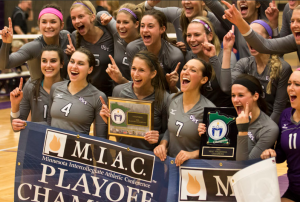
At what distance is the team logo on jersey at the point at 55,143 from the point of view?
4.06 meters

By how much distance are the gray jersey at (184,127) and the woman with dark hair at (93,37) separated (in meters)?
1.66

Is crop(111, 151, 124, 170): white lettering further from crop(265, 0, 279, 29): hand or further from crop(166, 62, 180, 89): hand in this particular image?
crop(265, 0, 279, 29): hand

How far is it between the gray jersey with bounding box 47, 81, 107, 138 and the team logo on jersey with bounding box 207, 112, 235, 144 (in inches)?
48.1

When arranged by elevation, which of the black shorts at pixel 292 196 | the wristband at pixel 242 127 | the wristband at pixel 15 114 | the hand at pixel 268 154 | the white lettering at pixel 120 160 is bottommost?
the black shorts at pixel 292 196

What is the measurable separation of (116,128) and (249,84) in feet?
4.27

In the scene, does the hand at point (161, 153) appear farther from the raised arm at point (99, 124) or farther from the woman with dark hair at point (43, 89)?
the woman with dark hair at point (43, 89)

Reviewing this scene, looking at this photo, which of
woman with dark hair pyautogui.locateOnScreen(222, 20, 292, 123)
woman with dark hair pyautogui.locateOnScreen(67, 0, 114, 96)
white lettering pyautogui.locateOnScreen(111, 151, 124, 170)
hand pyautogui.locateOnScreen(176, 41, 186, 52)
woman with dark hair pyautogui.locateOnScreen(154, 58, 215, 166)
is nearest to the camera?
woman with dark hair pyautogui.locateOnScreen(154, 58, 215, 166)

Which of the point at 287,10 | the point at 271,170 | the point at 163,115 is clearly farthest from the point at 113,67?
the point at 287,10

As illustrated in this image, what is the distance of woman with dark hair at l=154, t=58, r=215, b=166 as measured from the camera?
12.3 ft

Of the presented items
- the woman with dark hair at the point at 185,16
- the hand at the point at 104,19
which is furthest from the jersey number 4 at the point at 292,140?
the hand at the point at 104,19

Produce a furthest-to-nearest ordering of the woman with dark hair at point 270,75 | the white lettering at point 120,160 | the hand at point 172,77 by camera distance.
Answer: the hand at point 172,77, the woman with dark hair at point 270,75, the white lettering at point 120,160

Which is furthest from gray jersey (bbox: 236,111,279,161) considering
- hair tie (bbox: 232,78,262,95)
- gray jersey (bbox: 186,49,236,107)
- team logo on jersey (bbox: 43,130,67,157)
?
team logo on jersey (bbox: 43,130,67,157)

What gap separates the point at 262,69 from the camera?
4.29 m

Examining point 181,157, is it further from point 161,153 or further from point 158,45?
point 158,45
